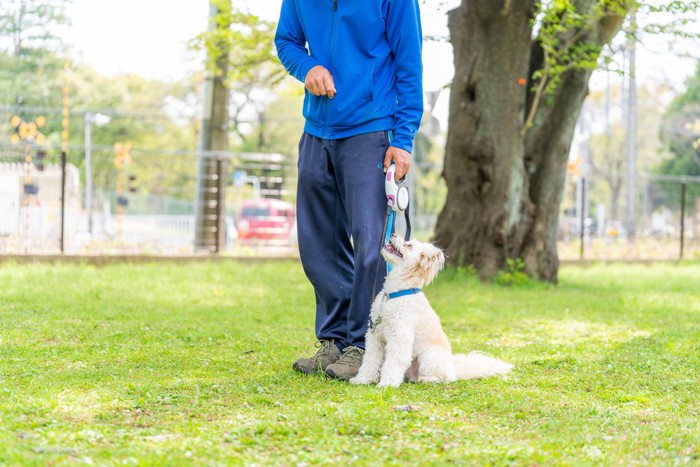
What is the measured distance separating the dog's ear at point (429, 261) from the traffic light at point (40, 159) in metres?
9.83

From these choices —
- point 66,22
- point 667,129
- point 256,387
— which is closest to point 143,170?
point 66,22

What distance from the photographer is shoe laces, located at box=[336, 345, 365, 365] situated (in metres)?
4.38

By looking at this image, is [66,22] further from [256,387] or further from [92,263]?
[256,387]

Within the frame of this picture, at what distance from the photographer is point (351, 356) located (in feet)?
14.5

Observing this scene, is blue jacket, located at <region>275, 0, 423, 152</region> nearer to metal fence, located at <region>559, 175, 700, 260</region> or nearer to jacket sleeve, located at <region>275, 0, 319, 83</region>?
jacket sleeve, located at <region>275, 0, 319, 83</region>

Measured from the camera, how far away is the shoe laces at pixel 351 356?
438 cm

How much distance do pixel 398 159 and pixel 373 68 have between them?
1.65 ft

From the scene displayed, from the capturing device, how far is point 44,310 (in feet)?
22.1

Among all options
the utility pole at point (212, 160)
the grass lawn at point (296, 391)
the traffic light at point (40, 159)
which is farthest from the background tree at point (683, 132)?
the grass lawn at point (296, 391)

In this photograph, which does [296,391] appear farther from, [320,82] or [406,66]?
[406,66]

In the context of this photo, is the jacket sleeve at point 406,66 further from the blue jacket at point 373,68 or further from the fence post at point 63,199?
the fence post at point 63,199

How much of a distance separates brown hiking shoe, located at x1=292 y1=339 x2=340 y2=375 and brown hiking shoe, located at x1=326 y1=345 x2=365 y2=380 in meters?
0.10

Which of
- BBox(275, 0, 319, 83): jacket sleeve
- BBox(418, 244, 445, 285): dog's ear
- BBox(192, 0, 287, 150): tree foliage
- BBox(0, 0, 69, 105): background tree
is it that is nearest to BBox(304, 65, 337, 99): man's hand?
BBox(275, 0, 319, 83): jacket sleeve

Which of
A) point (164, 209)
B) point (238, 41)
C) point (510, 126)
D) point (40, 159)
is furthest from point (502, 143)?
point (164, 209)
